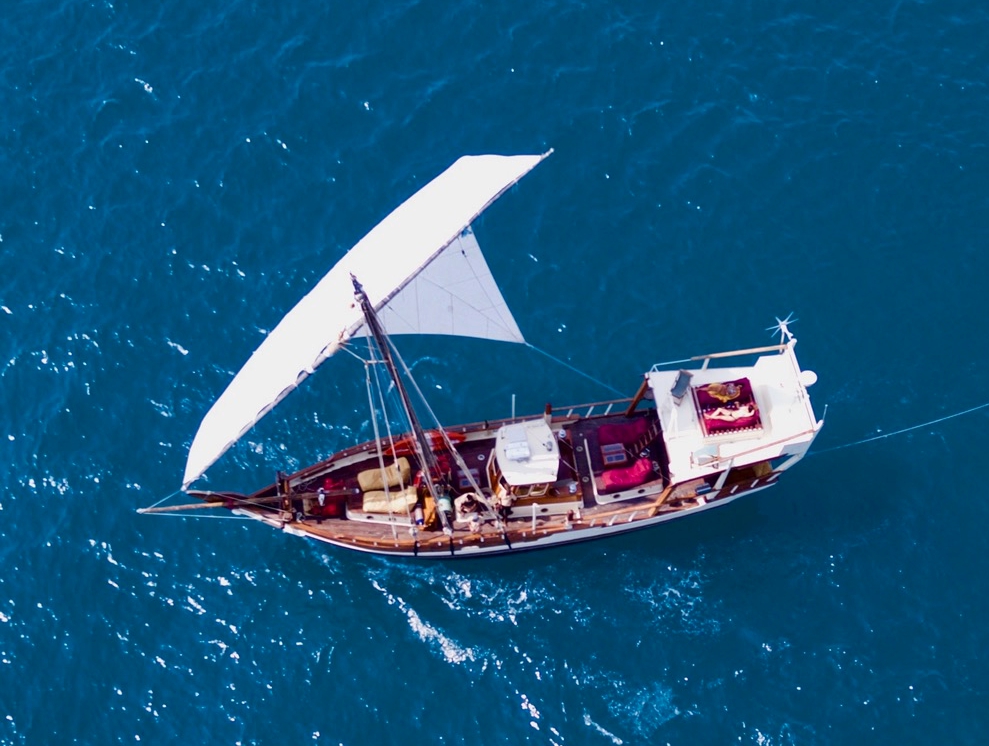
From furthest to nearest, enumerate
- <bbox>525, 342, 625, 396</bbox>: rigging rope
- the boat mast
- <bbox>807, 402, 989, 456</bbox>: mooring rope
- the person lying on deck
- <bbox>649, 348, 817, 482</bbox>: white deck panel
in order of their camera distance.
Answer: <bbox>525, 342, 625, 396</bbox>: rigging rope
<bbox>807, 402, 989, 456</bbox>: mooring rope
the person lying on deck
<bbox>649, 348, 817, 482</bbox>: white deck panel
the boat mast

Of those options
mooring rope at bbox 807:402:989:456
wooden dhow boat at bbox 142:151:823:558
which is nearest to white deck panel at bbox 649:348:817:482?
wooden dhow boat at bbox 142:151:823:558

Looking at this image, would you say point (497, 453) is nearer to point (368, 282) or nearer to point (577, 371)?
point (577, 371)

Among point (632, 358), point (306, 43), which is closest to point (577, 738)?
point (632, 358)

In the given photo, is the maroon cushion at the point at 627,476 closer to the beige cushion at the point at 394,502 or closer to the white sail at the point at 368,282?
the beige cushion at the point at 394,502

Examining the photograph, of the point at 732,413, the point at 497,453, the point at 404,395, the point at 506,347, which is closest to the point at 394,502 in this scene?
the point at 497,453

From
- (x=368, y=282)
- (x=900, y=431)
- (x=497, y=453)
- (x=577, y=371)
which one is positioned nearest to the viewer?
(x=368, y=282)

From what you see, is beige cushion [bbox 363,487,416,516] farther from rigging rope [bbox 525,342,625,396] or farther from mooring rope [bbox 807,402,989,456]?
mooring rope [bbox 807,402,989,456]
